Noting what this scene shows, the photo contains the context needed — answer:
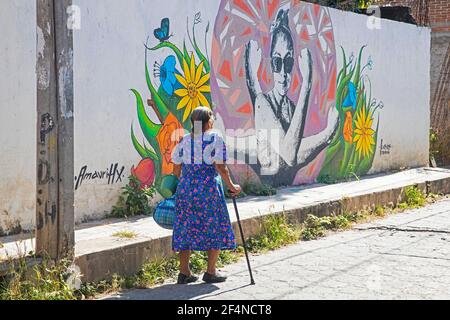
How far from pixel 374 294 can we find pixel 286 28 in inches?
214

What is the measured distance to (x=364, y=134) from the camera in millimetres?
11469

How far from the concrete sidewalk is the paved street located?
13.4 inches

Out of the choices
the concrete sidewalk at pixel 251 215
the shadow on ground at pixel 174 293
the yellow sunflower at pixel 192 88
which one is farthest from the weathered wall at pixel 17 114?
the yellow sunflower at pixel 192 88

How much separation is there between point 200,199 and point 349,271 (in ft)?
5.17

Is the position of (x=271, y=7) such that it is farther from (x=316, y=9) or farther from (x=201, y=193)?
(x=201, y=193)

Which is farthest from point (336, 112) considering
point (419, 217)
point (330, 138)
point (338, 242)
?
point (338, 242)

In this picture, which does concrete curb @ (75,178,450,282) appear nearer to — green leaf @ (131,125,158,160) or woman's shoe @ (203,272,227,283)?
woman's shoe @ (203,272,227,283)

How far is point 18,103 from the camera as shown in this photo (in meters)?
6.16

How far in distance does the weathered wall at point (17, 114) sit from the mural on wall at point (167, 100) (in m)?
1.35

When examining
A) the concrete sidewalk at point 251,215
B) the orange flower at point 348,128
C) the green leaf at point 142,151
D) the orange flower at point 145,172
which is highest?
the orange flower at point 348,128

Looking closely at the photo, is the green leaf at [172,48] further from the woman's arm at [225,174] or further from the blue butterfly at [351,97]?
the blue butterfly at [351,97]

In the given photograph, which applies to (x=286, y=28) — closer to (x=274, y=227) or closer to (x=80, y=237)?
(x=274, y=227)

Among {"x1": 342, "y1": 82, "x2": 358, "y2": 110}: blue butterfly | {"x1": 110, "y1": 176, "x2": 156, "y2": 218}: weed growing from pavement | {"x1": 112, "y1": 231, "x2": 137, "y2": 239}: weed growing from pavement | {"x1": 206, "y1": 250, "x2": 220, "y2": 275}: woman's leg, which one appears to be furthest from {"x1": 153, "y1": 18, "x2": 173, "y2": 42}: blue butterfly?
{"x1": 342, "y1": 82, "x2": 358, "y2": 110}: blue butterfly

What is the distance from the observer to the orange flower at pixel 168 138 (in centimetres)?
767
